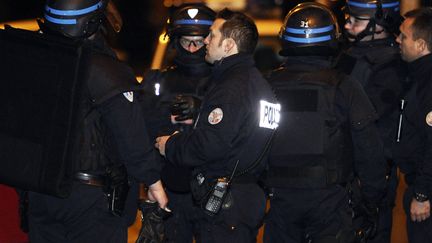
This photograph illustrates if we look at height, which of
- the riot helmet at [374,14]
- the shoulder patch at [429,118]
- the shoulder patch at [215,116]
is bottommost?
the shoulder patch at [215,116]

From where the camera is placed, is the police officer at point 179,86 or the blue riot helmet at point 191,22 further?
the blue riot helmet at point 191,22

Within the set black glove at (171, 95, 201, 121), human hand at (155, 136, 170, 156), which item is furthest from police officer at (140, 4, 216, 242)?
human hand at (155, 136, 170, 156)

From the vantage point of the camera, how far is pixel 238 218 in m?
5.45

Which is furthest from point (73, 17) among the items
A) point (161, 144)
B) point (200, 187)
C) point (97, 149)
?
point (200, 187)

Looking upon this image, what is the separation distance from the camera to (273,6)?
42.5 ft

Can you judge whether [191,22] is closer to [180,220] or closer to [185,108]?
[185,108]

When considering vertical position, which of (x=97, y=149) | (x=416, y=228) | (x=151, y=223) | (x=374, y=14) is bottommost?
(x=151, y=223)

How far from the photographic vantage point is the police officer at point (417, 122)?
589 cm

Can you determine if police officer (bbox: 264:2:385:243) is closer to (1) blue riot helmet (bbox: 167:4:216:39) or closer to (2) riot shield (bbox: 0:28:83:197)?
(1) blue riot helmet (bbox: 167:4:216:39)

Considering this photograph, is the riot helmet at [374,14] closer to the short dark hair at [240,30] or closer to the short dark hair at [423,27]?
the short dark hair at [423,27]

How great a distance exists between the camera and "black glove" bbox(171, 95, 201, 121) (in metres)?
5.79

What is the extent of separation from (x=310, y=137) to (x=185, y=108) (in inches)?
31.9

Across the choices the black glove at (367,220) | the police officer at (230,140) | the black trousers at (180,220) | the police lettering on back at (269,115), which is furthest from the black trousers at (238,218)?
the black glove at (367,220)

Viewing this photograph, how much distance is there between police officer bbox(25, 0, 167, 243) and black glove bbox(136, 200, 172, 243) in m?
0.31
